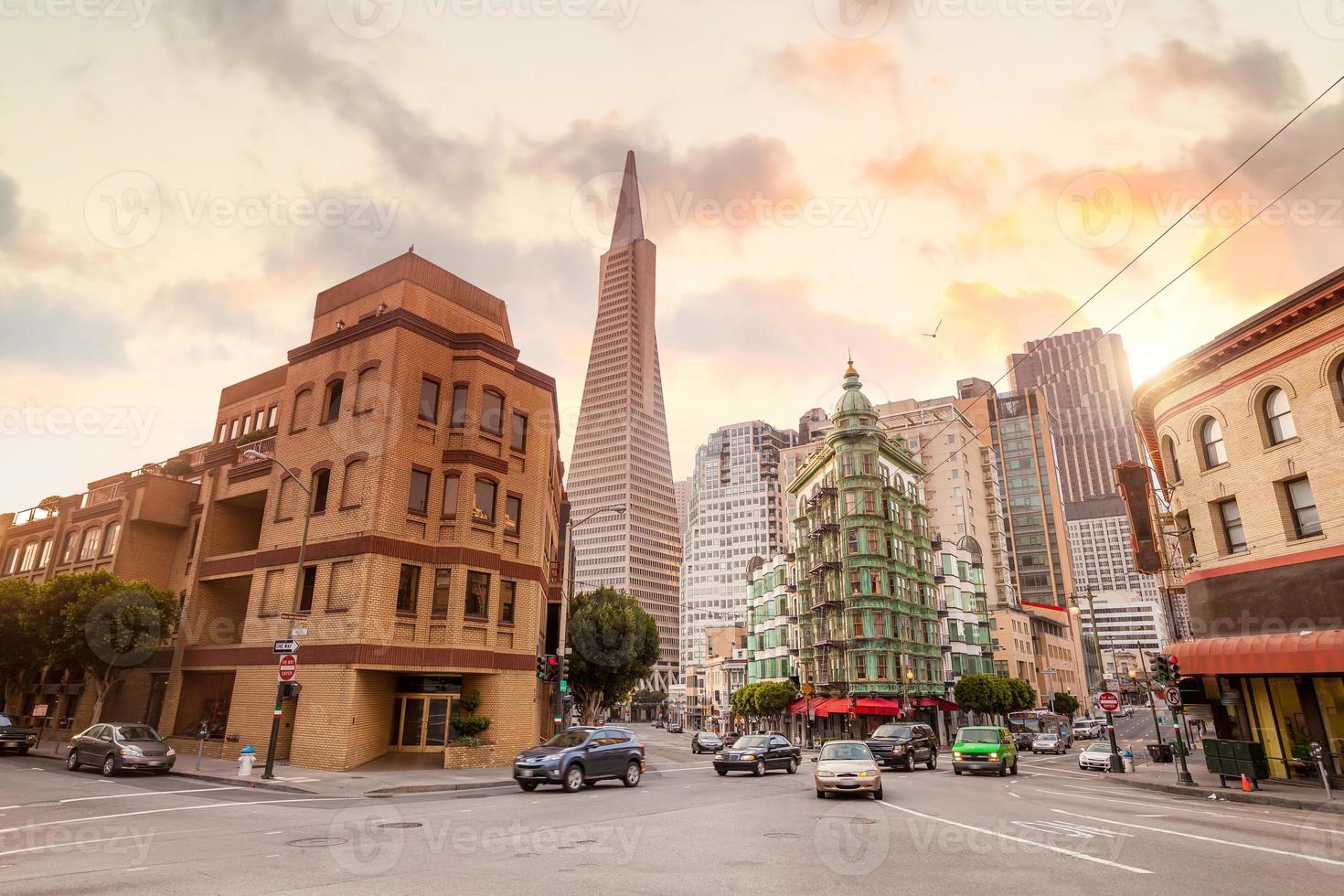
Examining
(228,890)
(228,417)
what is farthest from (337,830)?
(228,417)

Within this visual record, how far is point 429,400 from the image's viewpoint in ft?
97.9

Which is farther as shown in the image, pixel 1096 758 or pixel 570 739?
pixel 1096 758

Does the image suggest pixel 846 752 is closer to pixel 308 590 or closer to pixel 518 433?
pixel 518 433

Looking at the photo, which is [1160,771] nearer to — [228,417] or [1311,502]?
[1311,502]

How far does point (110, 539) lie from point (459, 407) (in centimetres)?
2380

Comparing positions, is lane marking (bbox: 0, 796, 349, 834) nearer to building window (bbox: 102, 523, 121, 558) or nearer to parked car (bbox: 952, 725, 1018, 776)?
parked car (bbox: 952, 725, 1018, 776)

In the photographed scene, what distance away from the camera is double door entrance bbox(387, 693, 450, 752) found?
27109 mm

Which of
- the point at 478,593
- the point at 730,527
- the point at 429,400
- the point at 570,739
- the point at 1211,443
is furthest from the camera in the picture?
the point at 730,527

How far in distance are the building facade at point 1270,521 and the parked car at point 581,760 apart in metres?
18.5

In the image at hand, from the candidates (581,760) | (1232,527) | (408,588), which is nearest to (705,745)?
(408,588)

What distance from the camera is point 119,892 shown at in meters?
7.70

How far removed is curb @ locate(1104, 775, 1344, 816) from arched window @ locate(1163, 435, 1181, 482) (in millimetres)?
11277

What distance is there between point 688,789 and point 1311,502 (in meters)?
20.8

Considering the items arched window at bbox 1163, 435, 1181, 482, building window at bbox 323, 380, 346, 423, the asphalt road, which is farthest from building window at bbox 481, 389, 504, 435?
arched window at bbox 1163, 435, 1181, 482
